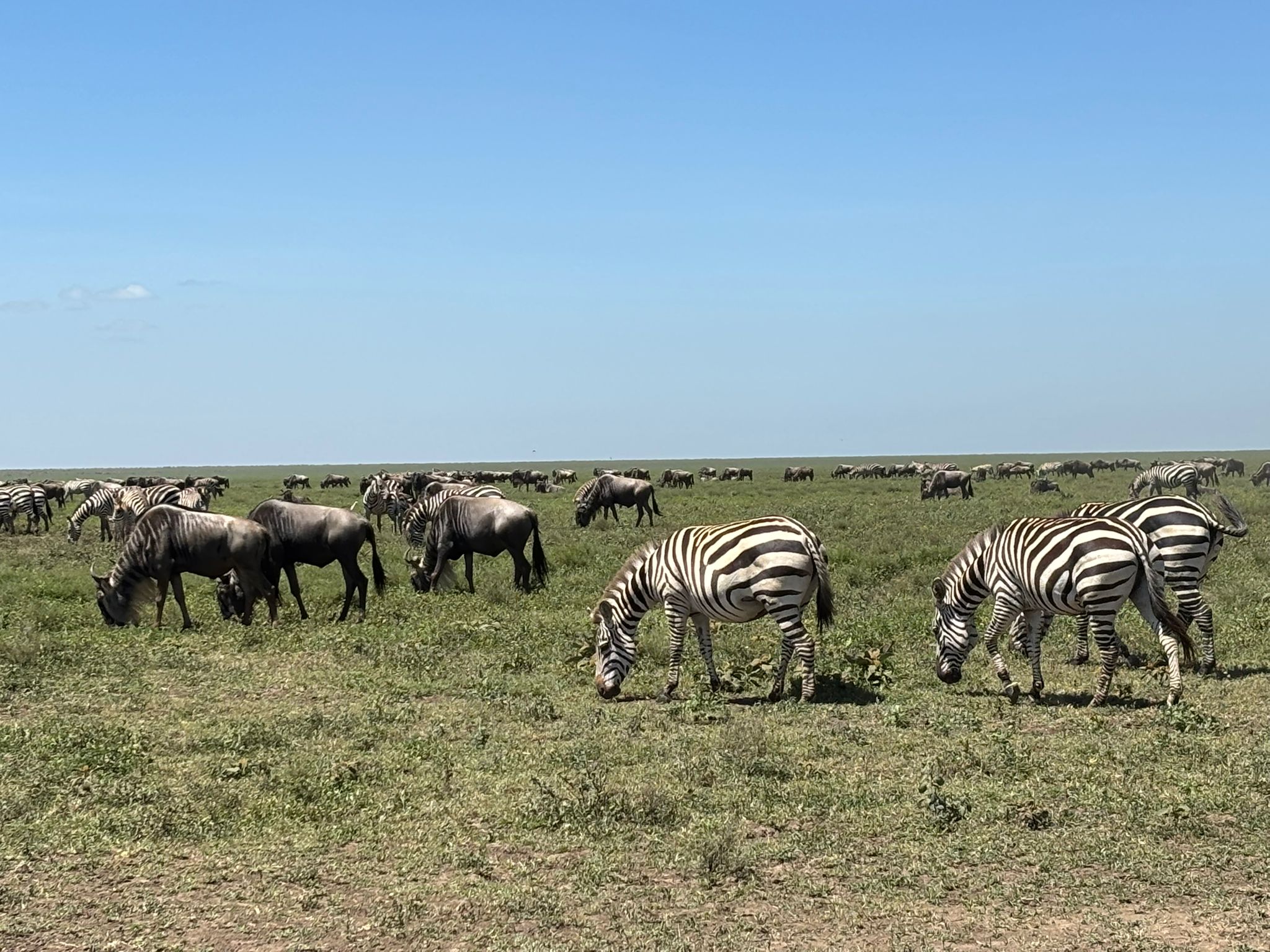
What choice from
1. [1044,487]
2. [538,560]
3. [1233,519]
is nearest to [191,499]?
[538,560]

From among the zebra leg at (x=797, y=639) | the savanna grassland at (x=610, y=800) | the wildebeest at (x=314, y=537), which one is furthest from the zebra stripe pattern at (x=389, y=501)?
the zebra leg at (x=797, y=639)

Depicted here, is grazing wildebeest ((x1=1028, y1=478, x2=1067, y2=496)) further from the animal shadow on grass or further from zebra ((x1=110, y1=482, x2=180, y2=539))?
the animal shadow on grass

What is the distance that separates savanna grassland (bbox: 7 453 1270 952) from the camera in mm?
6738

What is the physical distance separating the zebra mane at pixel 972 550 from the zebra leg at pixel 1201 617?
2438 mm

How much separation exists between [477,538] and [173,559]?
239 inches

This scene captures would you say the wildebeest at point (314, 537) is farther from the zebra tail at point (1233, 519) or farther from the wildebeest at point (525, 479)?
the wildebeest at point (525, 479)

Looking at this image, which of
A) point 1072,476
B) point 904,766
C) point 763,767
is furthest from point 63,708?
point 1072,476

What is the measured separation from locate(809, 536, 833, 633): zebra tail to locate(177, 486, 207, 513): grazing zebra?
23.2 meters

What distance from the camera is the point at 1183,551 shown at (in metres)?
14.1

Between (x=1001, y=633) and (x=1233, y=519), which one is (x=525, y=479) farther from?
(x=1001, y=633)

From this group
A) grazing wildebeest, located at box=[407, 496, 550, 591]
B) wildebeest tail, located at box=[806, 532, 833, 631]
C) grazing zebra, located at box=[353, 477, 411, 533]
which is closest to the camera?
wildebeest tail, located at box=[806, 532, 833, 631]

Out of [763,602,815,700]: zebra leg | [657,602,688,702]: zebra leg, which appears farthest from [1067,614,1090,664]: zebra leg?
[657,602,688,702]: zebra leg

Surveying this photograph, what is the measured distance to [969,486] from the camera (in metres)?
58.7

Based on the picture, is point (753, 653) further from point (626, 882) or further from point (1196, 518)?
point (626, 882)
